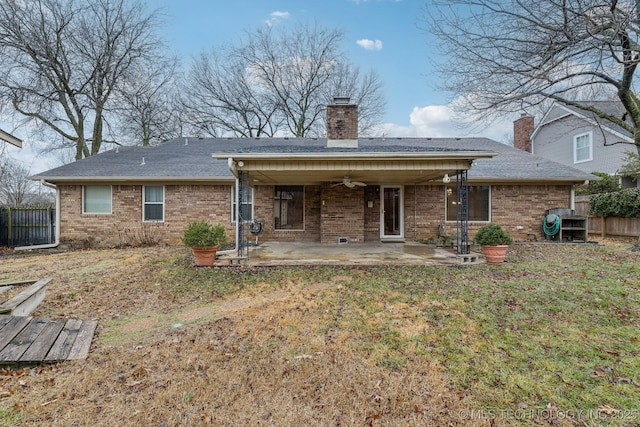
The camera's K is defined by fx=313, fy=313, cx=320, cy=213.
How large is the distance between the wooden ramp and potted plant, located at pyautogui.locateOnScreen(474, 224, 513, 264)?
24.3ft

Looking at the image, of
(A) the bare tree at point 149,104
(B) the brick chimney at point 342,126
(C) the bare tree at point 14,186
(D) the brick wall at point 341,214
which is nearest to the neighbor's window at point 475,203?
(D) the brick wall at point 341,214

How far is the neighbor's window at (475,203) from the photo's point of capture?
11.2 metres

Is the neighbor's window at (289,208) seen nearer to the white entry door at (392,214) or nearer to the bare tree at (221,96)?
the white entry door at (392,214)

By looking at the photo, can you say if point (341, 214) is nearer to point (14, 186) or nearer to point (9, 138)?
point (9, 138)

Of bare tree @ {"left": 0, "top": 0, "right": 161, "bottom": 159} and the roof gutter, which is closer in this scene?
the roof gutter

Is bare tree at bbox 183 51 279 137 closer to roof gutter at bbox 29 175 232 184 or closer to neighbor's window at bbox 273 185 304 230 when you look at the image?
roof gutter at bbox 29 175 232 184

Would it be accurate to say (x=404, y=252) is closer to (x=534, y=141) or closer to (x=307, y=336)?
(x=307, y=336)

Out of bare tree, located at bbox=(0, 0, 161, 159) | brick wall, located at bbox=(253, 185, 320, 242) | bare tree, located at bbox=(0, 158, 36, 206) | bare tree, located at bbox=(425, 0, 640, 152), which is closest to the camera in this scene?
bare tree, located at bbox=(425, 0, 640, 152)

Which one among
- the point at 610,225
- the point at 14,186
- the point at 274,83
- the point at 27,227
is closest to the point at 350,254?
the point at 610,225

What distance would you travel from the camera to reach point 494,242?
7082mm

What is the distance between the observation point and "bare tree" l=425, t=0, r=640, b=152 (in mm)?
6449

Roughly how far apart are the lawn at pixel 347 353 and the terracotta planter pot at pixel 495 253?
3.53 ft

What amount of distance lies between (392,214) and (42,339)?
9821 mm

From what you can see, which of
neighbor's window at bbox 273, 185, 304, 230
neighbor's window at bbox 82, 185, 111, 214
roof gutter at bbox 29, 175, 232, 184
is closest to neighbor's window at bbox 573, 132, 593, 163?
neighbor's window at bbox 273, 185, 304, 230
